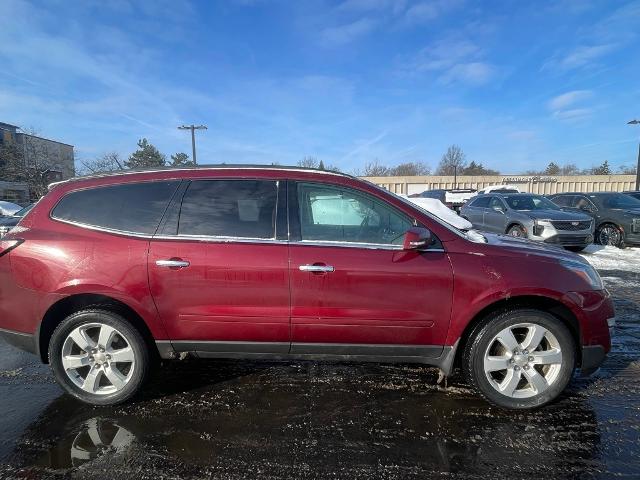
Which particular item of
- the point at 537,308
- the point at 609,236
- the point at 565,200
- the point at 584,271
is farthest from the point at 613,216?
the point at 537,308

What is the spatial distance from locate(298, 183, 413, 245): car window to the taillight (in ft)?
7.32

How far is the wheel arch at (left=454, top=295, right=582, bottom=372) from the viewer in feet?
8.98

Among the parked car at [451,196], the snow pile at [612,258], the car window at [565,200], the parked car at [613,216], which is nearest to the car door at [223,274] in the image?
the snow pile at [612,258]

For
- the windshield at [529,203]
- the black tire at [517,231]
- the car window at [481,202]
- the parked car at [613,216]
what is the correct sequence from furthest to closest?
the car window at [481,202], the windshield at [529,203], the parked car at [613,216], the black tire at [517,231]

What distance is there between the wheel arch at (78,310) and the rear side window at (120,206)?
0.58 metres

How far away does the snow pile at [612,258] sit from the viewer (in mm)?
7821

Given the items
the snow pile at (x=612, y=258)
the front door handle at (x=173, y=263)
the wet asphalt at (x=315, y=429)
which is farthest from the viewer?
the snow pile at (x=612, y=258)

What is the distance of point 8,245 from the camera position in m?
2.83

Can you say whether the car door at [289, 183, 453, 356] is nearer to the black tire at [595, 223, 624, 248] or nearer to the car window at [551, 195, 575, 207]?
the black tire at [595, 223, 624, 248]

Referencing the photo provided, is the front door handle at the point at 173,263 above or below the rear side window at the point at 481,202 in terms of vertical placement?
below

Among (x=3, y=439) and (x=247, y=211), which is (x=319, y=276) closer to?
(x=247, y=211)

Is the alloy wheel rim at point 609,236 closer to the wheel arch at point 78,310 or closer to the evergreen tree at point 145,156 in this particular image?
the wheel arch at point 78,310

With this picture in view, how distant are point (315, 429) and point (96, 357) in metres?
1.81

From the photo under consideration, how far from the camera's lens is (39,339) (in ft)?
9.30
